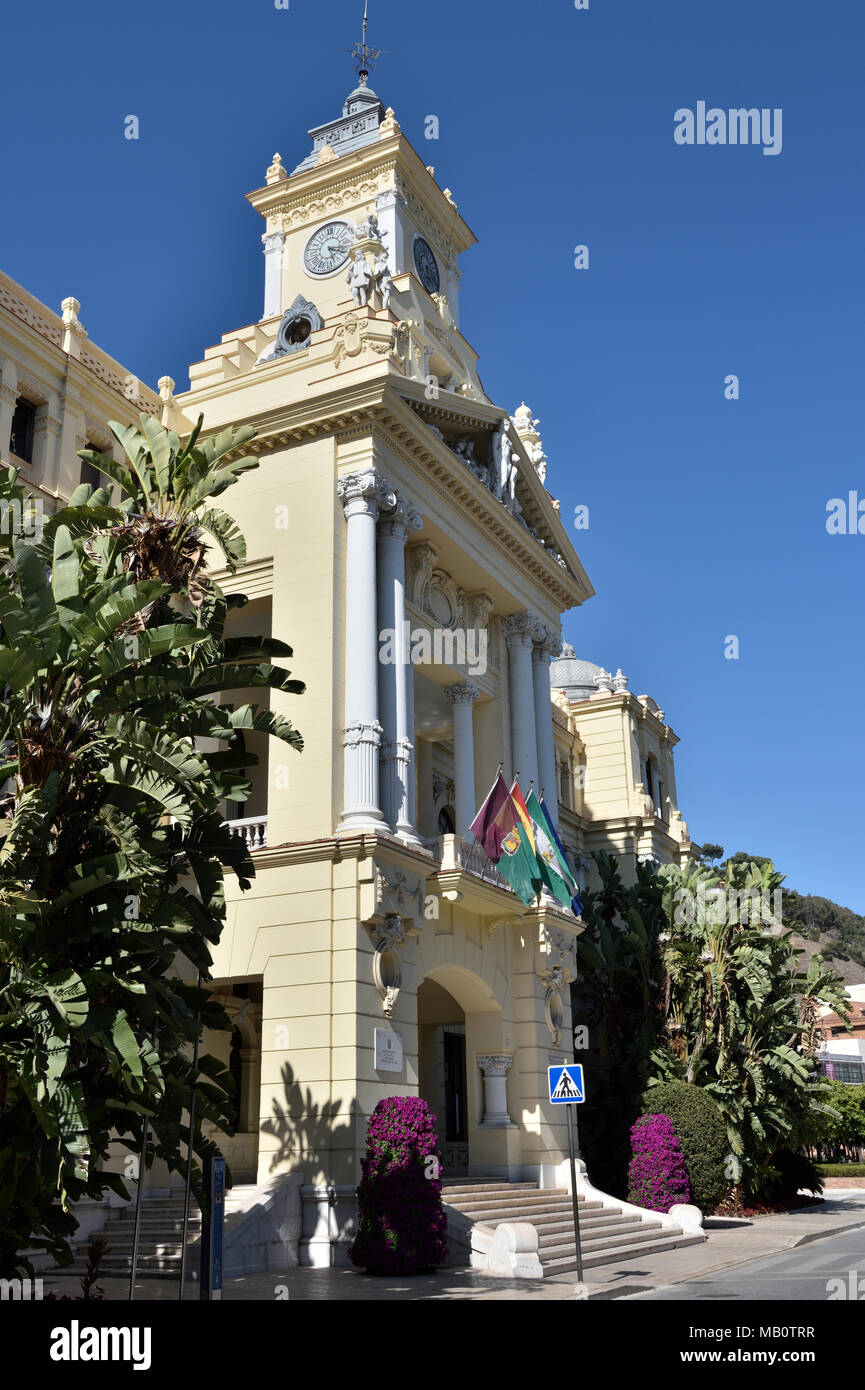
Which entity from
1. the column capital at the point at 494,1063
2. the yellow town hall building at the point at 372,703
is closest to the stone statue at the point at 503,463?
the yellow town hall building at the point at 372,703

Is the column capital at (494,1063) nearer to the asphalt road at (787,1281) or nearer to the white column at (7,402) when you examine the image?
the asphalt road at (787,1281)

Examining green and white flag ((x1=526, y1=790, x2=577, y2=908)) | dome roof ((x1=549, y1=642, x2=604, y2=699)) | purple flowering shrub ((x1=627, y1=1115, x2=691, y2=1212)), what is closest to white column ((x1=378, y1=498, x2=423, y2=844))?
green and white flag ((x1=526, y1=790, x2=577, y2=908))

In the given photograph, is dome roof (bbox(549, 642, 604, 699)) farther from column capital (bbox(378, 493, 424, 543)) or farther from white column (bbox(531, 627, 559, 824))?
column capital (bbox(378, 493, 424, 543))

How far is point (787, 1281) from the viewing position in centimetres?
1681

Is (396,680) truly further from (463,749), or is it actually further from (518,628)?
(518,628)

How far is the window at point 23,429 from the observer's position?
23.3 meters

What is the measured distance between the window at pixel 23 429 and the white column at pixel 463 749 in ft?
36.4

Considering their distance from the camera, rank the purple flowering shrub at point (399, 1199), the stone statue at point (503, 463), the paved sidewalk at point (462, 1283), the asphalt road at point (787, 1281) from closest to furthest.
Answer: the asphalt road at point (787, 1281) → the paved sidewalk at point (462, 1283) → the purple flowering shrub at point (399, 1199) → the stone statue at point (503, 463)

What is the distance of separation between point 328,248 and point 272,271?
81.0 inches

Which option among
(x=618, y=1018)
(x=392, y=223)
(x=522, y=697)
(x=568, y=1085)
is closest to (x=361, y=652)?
(x=522, y=697)

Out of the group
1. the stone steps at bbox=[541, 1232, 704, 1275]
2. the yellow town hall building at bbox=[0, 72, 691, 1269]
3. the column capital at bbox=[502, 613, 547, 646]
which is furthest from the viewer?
the column capital at bbox=[502, 613, 547, 646]

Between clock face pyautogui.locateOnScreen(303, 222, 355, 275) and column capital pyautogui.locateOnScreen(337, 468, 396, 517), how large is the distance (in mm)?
Result: 13953

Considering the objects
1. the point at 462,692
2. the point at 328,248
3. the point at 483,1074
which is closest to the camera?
the point at 483,1074

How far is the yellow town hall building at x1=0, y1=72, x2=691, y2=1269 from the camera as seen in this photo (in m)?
21.1
